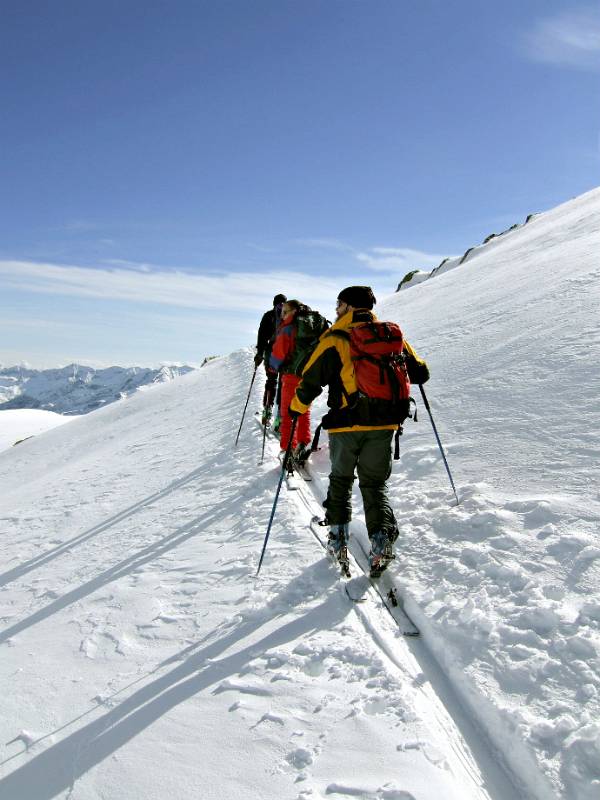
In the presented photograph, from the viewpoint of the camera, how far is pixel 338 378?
4.82m

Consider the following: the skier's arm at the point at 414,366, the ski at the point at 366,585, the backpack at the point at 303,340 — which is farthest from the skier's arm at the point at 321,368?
the backpack at the point at 303,340

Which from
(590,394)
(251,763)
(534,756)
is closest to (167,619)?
(251,763)

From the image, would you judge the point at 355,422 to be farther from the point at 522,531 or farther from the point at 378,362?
the point at 522,531

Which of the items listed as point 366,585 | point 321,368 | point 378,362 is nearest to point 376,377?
point 378,362

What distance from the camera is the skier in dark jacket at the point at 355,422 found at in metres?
4.69

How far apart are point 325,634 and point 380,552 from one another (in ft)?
3.41

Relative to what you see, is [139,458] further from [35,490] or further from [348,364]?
[348,364]

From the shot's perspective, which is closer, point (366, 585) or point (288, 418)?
point (366, 585)

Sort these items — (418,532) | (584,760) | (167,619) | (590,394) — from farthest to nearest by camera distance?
(590,394)
(418,532)
(167,619)
(584,760)

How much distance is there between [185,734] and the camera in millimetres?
3131

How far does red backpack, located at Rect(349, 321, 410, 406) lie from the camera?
4621 millimetres

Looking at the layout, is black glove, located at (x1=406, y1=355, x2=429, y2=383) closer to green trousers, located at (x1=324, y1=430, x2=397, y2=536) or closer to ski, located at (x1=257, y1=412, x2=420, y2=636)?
green trousers, located at (x1=324, y1=430, x2=397, y2=536)

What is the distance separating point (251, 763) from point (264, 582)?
1992 millimetres

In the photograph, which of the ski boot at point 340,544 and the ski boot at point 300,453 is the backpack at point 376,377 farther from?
the ski boot at point 300,453
